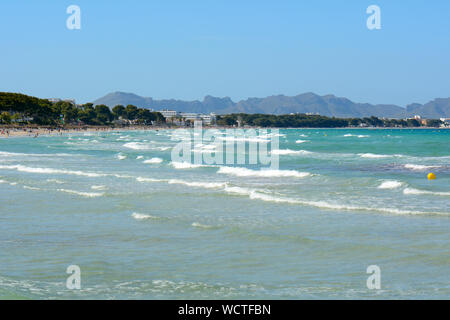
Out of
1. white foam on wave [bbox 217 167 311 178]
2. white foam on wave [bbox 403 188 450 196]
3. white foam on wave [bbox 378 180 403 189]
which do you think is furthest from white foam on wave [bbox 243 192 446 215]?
white foam on wave [bbox 217 167 311 178]

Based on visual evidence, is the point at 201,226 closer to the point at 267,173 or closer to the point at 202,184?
the point at 202,184

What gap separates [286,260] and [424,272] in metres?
2.55

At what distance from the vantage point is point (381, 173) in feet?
103

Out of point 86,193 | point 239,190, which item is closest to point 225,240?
point 239,190

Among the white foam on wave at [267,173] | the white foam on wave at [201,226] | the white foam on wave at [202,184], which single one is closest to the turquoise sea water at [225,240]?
the white foam on wave at [201,226]

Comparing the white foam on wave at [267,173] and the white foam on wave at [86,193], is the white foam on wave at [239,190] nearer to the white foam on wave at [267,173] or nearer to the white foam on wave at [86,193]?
the white foam on wave at [86,193]

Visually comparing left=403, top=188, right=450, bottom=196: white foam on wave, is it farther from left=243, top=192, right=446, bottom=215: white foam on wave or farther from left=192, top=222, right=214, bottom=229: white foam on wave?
left=192, top=222, right=214, bottom=229: white foam on wave

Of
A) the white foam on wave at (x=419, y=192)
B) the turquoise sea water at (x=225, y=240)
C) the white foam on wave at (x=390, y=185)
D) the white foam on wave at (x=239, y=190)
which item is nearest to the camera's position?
the turquoise sea water at (x=225, y=240)

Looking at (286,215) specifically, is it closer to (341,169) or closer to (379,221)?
(379,221)

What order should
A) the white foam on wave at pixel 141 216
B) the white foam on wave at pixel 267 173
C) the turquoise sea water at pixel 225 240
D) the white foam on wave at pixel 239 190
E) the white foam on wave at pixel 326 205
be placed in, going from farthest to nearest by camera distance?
1. the white foam on wave at pixel 267 173
2. the white foam on wave at pixel 239 190
3. the white foam on wave at pixel 326 205
4. the white foam on wave at pixel 141 216
5. the turquoise sea water at pixel 225 240

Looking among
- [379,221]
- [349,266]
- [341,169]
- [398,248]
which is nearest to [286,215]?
[379,221]

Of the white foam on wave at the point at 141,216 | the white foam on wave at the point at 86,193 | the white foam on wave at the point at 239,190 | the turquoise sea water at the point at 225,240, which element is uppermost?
the white foam on wave at the point at 86,193
